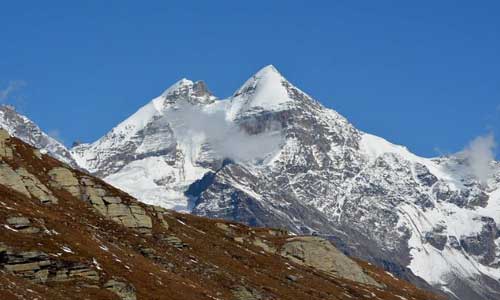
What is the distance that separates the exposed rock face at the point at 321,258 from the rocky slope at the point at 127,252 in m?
0.20

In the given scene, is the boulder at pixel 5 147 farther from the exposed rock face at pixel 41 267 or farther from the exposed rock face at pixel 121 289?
the exposed rock face at pixel 121 289

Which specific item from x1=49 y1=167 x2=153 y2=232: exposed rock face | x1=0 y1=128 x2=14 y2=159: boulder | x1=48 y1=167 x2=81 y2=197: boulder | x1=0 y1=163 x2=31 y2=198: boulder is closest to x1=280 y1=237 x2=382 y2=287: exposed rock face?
x1=49 y1=167 x2=153 y2=232: exposed rock face

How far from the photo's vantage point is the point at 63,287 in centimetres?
8862

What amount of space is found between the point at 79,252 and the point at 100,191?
37.0 m

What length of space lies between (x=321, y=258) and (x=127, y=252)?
61.8 m

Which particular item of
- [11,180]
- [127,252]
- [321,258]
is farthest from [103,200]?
[321,258]

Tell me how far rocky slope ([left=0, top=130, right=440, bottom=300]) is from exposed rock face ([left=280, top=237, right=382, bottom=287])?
0.20 m

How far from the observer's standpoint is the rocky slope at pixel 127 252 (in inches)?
3585

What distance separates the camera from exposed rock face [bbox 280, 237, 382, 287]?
16688 cm

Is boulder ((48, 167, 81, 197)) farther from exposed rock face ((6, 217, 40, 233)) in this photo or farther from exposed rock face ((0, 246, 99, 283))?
exposed rock face ((0, 246, 99, 283))

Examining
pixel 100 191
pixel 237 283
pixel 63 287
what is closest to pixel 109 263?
pixel 63 287

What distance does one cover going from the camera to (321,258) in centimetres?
16825

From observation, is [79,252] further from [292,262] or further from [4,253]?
[292,262]

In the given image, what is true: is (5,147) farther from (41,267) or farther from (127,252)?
(41,267)
